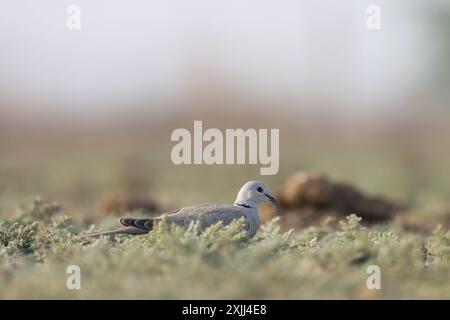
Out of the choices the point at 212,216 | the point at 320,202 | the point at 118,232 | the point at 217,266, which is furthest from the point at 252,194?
the point at 320,202

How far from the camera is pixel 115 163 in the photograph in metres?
18.5

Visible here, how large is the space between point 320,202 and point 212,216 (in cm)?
349

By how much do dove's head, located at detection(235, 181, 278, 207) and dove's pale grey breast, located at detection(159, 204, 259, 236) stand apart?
0.36 metres

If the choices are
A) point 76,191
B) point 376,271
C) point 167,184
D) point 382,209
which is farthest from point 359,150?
point 376,271

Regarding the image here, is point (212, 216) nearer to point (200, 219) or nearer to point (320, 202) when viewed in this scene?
point (200, 219)

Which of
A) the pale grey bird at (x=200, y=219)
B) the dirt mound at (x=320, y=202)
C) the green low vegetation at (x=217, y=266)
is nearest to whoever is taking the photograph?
the green low vegetation at (x=217, y=266)

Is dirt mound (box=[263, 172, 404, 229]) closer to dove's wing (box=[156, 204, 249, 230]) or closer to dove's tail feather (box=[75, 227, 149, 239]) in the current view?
dove's wing (box=[156, 204, 249, 230])

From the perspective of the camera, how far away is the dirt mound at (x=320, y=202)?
428 inches

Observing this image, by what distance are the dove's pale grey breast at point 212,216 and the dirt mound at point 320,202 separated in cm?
286

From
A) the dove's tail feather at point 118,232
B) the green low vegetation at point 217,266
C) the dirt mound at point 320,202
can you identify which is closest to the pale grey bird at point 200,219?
the dove's tail feather at point 118,232

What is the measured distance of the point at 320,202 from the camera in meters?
10.9

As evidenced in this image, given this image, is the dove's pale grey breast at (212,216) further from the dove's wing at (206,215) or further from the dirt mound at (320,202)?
the dirt mound at (320,202)
